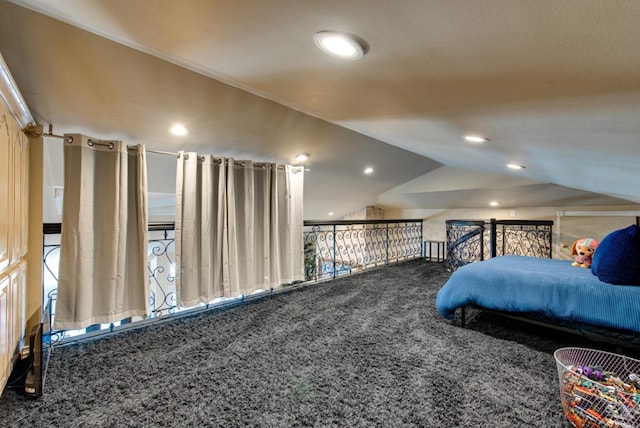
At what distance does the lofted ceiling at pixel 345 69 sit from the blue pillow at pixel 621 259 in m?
0.51

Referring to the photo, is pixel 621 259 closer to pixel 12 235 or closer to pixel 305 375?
pixel 305 375

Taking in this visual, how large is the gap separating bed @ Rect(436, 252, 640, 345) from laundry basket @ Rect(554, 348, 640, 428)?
0.34m

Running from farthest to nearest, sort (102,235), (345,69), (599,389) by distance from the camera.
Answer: (102,235) → (599,389) → (345,69)

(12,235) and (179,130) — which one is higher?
(179,130)

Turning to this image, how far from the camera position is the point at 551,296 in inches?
84.6

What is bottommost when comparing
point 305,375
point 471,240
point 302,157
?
point 305,375

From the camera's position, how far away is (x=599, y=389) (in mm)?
1396

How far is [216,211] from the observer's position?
3.04 metres

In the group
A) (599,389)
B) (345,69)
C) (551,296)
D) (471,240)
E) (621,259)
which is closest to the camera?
(345,69)

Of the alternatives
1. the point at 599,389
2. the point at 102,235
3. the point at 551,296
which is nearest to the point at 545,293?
the point at 551,296

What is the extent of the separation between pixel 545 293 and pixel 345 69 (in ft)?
7.24

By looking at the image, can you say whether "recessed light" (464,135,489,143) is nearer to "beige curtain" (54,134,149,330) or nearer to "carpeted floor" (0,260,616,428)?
"carpeted floor" (0,260,616,428)

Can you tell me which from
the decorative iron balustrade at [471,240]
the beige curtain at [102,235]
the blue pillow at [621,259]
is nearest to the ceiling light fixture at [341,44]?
the beige curtain at [102,235]

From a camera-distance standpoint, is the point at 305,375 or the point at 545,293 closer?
the point at 305,375
